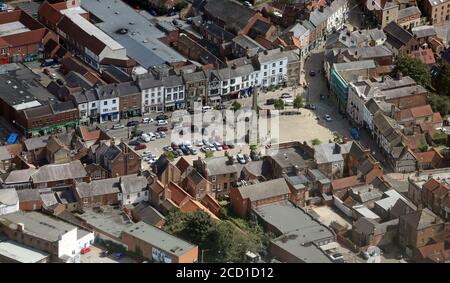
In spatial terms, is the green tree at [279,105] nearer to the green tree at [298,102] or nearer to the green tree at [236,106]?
the green tree at [298,102]

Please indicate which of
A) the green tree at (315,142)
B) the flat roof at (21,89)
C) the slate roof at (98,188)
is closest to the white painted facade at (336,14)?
the green tree at (315,142)

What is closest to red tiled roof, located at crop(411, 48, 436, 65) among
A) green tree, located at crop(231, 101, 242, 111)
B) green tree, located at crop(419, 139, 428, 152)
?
green tree, located at crop(419, 139, 428, 152)

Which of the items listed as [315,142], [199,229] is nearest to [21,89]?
[315,142]

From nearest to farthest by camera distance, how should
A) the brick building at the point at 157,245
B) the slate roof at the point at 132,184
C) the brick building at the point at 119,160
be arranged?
the brick building at the point at 157,245 < the slate roof at the point at 132,184 < the brick building at the point at 119,160

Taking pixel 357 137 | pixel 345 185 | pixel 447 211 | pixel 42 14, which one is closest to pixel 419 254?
pixel 447 211

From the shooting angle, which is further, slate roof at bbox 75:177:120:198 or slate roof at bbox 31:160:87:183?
slate roof at bbox 31:160:87:183

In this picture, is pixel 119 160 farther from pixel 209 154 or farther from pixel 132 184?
pixel 209 154

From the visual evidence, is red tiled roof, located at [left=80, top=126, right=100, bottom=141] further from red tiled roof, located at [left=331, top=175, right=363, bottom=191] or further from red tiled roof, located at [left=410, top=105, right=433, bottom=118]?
red tiled roof, located at [left=410, top=105, right=433, bottom=118]
